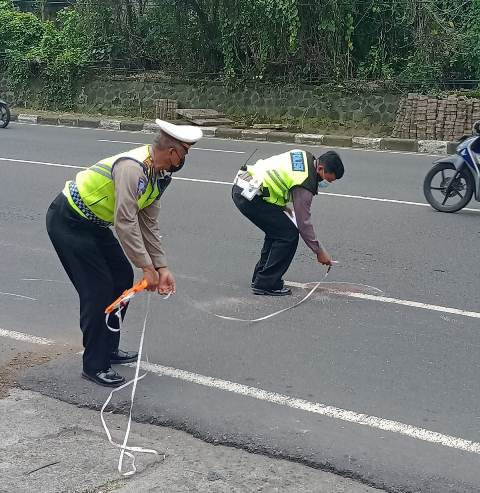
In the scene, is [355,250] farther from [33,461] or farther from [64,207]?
[33,461]

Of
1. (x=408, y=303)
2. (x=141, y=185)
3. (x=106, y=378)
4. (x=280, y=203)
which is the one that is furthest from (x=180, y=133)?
(x=408, y=303)

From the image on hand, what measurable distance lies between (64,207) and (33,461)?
147 cm

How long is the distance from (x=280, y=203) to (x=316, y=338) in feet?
4.74

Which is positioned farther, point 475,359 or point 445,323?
point 445,323

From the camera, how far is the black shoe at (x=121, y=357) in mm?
5168

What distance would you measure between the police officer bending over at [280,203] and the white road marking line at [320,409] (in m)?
1.79

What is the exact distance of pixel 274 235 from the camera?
22.2 ft

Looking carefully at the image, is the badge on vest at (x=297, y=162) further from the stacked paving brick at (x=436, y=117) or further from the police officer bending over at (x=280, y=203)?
the stacked paving brick at (x=436, y=117)

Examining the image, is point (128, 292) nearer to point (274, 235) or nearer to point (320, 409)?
point (320, 409)

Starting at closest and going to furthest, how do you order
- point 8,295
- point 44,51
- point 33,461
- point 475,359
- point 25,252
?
point 33,461
point 475,359
point 8,295
point 25,252
point 44,51

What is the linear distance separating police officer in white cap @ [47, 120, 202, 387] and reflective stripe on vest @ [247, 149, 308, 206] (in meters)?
1.93

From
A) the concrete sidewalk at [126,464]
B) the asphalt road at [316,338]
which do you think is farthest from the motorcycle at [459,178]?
the concrete sidewalk at [126,464]

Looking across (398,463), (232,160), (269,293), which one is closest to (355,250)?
(269,293)

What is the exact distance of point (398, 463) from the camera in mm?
3939
